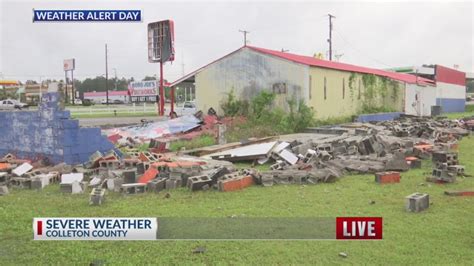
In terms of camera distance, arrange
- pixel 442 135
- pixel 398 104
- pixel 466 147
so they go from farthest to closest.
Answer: pixel 398 104 < pixel 442 135 < pixel 466 147

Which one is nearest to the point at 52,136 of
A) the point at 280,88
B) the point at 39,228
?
the point at 39,228

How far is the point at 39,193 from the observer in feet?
26.5

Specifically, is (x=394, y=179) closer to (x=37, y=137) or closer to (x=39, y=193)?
(x=39, y=193)

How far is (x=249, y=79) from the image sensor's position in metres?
21.5

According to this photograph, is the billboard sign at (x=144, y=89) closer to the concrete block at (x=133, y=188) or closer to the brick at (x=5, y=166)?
the brick at (x=5, y=166)

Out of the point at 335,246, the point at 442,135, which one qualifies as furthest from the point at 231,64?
the point at 335,246

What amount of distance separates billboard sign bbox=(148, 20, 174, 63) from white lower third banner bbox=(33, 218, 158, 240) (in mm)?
21679

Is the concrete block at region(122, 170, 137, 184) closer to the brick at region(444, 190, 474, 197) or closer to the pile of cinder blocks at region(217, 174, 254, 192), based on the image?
the pile of cinder blocks at region(217, 174, 254, 192)

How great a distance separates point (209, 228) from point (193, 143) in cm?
906

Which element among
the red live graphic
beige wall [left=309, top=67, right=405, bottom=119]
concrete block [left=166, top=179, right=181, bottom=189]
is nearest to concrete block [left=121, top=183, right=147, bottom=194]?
concrete block [left=166, top=179, right=181, bottom=189]

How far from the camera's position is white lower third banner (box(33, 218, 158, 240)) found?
4852mm

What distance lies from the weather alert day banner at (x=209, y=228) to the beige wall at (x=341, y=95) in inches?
602

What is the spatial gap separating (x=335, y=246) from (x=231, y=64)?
1794 centimetres

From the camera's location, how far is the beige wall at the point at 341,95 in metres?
21.3
